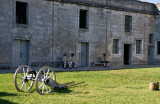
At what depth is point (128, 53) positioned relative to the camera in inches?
1041

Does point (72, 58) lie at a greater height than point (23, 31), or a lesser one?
lesser

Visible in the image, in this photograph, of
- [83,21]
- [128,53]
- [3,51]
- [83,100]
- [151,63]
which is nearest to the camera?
[83,100]

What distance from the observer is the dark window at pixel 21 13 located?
745 inches

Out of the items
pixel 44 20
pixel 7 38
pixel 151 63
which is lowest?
pixel 151 63

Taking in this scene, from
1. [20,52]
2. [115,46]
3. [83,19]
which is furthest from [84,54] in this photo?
[20,52]

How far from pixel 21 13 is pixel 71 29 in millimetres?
4281

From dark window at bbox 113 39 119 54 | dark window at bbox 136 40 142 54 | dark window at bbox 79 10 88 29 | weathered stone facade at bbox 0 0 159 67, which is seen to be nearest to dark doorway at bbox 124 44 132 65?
weathered stone facade at bbox 0 0 159 67

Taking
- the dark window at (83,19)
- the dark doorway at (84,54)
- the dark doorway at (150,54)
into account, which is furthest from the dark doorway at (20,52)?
the dark doorway at (150,54)

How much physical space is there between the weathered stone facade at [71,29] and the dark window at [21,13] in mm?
341

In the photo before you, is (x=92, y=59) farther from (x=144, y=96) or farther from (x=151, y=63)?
(x=144, y=96)

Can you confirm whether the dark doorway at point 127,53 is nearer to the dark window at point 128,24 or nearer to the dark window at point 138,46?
the dark window at point 138,46

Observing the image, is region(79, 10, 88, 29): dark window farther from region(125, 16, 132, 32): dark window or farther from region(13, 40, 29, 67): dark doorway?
region(13, 40, 29, 67): dark doorway

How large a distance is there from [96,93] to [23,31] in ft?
36.7

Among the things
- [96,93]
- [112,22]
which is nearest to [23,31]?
[112,22]
